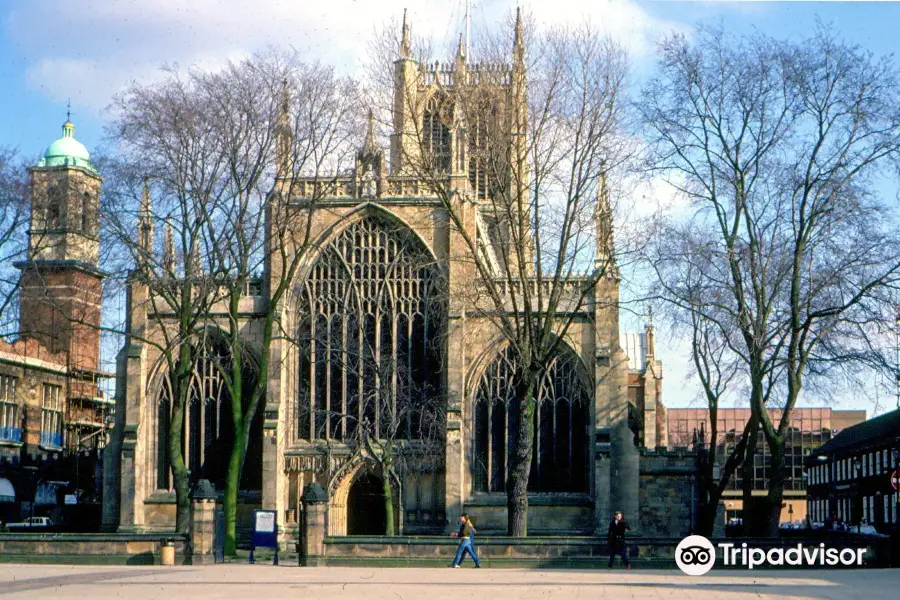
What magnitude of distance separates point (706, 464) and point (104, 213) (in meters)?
21.5

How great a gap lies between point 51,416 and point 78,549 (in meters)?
34.8

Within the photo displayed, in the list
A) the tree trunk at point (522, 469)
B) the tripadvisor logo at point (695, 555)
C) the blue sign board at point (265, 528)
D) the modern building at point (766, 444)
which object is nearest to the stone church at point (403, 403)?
the tree trunk at point (522, 469)

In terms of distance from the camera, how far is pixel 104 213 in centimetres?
3862

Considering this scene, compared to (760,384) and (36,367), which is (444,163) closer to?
(760,384)

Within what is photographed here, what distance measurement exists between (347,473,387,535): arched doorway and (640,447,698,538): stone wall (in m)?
8.80

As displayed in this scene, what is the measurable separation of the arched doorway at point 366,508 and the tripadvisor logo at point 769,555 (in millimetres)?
17564

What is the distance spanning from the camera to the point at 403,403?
45.7 metres

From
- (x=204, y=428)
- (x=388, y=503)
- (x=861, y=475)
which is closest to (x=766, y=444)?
(x=861, y=475)

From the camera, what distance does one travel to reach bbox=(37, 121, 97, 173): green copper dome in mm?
76875

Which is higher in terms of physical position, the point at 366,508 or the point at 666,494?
the point at 666,494

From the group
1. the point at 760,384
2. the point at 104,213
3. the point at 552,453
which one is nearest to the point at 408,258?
the point at 552,453

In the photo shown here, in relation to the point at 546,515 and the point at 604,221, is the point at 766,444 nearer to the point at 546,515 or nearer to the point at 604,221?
the point at 546,515

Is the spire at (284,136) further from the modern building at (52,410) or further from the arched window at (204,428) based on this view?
the modern building at (52,410)

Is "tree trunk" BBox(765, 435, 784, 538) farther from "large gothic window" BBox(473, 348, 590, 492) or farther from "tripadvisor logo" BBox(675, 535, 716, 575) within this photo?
"large gothic window" BBox(473, 348, 590, 492)
